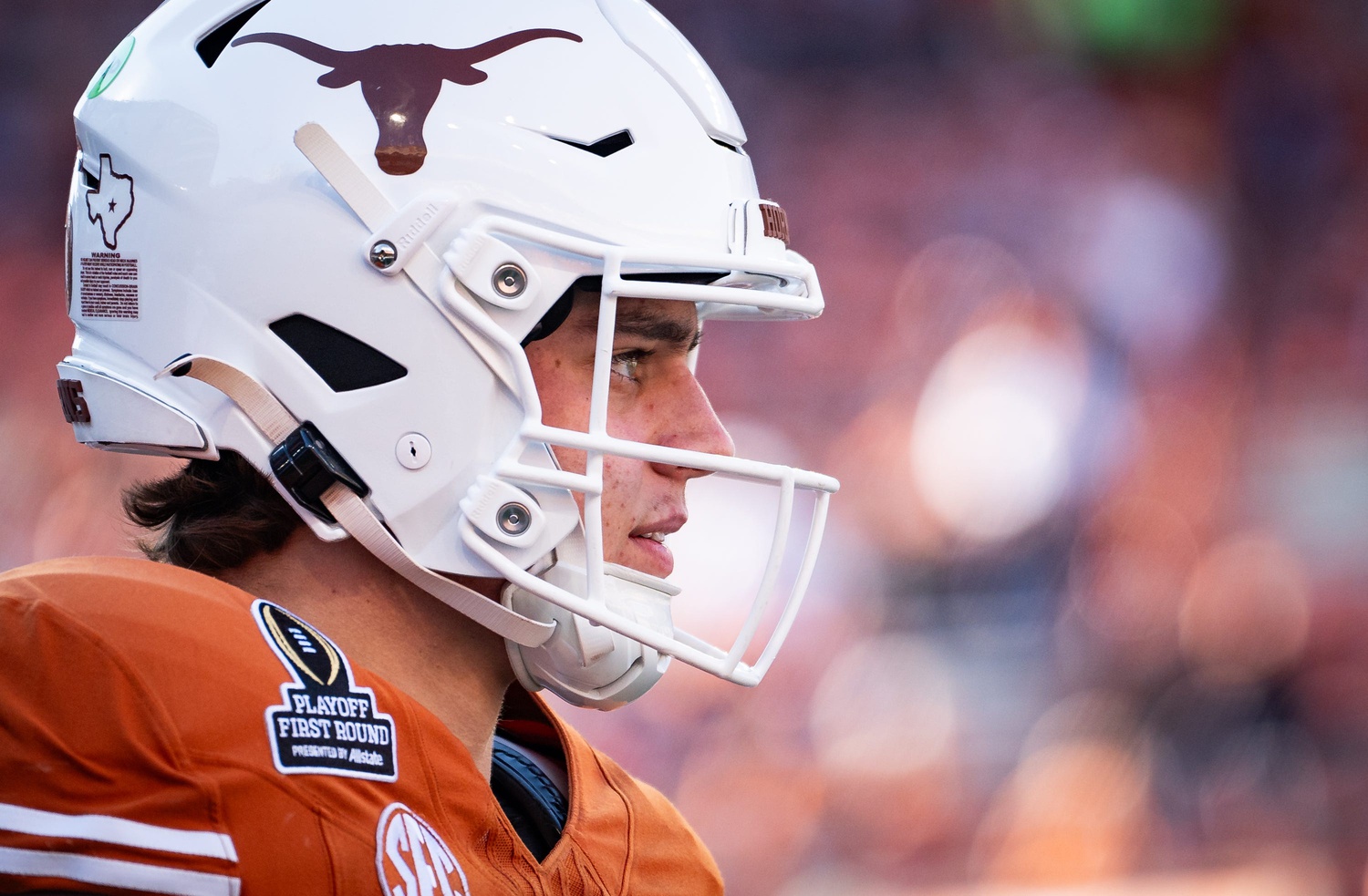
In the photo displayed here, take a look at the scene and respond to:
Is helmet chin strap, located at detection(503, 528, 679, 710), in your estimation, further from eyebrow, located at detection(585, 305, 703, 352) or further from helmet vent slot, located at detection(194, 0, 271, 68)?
helmet vent slot, located at detection(194, 0, 271, 68)

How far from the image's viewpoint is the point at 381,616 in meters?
1.19

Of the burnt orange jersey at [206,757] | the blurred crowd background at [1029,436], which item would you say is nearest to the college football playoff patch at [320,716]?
the burnt orange jersey at [206,757]

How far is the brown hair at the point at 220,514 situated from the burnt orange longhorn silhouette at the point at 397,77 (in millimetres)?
320

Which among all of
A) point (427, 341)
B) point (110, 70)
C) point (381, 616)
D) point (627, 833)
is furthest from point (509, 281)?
point (627, 833)

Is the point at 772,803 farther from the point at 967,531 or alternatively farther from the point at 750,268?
the point at 750,268

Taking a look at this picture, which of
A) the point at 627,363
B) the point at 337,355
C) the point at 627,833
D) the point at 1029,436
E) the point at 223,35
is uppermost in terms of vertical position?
the point at 1029,436

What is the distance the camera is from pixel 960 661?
410 centimetres

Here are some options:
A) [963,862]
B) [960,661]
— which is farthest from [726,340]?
[963,862]

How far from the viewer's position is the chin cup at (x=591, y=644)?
3.94ft

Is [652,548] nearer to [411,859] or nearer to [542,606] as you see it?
[542,606]

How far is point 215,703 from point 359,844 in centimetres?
15

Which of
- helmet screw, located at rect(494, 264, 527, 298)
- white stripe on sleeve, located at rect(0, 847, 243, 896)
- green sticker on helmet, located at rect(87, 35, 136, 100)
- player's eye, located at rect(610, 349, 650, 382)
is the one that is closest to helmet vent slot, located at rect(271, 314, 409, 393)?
helmet screw, located at rect(494, 264, 527, 298)

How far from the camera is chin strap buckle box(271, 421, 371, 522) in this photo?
114cm

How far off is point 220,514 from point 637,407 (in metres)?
0.41
